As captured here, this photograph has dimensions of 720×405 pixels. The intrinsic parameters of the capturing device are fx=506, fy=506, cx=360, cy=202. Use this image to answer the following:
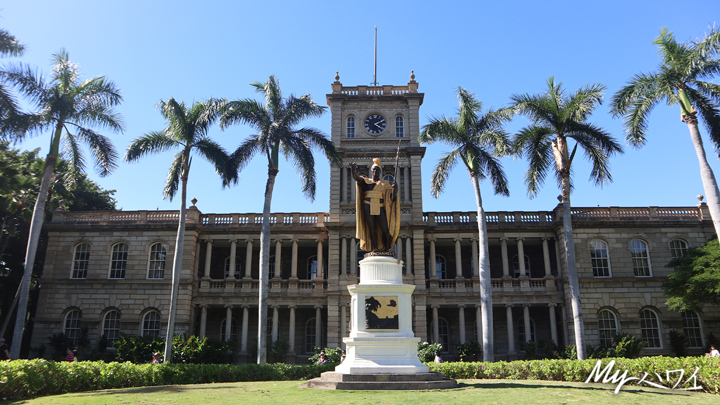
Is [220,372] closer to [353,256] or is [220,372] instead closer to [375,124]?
[353,256]

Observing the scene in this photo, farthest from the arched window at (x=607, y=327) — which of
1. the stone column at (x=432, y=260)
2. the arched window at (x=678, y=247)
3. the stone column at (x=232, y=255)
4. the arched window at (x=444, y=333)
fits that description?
the stone column at (x=232, y=255)

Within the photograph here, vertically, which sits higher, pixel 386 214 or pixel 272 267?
pixel 272 267

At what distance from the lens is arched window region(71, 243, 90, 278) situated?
29406mm

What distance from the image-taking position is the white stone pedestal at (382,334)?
430 inches

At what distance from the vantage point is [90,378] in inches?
525

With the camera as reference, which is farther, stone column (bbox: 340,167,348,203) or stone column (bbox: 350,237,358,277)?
stone column (bbox: 340,167,348,203)

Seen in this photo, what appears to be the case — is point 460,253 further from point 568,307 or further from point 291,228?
point 291,228

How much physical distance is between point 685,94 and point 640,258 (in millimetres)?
12904

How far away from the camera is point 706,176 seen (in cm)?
1692

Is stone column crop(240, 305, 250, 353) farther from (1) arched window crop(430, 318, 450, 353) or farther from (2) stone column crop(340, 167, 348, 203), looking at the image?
(1) arched window crop(430, 318, 450, 353)

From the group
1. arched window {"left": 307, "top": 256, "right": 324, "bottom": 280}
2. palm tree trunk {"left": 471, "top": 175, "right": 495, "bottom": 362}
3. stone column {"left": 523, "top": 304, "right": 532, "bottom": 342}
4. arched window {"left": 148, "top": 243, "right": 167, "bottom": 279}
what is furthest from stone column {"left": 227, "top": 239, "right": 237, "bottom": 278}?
stone column {"left": 523, "top": 304, "right": 532, "bottom": 342}

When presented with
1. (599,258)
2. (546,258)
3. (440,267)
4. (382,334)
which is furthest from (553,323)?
(382,334)

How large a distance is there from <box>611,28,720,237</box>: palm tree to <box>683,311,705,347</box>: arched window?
12.4 meters

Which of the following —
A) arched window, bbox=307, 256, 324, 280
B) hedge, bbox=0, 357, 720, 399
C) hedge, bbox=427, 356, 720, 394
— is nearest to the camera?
hedge, bbox=0, 357, 720, 399
